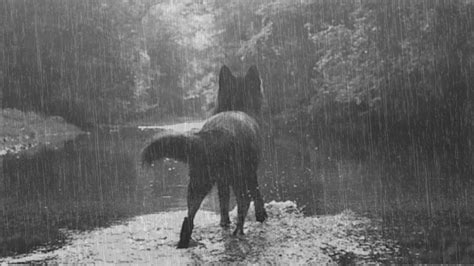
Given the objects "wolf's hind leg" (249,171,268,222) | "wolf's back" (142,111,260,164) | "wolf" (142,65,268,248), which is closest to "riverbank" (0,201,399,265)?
"wolf's hind leg" (249,171,268,222)

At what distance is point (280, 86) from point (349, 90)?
40.2ft

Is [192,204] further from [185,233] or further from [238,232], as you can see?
[238,232]

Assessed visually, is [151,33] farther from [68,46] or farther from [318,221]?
[318,221]

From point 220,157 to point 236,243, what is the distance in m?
1.12

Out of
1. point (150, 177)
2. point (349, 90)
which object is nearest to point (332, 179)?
point (150, 177)

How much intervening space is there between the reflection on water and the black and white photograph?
0.06 m

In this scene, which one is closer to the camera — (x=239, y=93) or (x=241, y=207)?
(x=241, y=207)

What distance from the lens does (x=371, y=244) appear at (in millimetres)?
7562

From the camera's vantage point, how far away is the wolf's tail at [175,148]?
7.24m

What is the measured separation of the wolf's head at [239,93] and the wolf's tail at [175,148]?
7.29 feet

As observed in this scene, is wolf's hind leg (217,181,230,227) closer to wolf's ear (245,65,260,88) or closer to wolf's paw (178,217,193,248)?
wolf's paw (178,217,193,248)

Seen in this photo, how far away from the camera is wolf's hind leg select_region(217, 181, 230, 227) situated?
8.52 metres

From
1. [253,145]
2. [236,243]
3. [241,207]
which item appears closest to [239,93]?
[253,145]

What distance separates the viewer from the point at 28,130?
2834 cm
